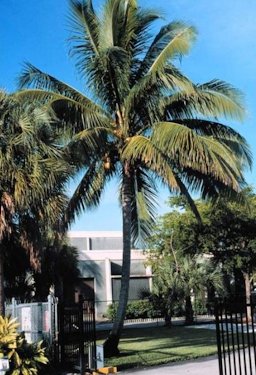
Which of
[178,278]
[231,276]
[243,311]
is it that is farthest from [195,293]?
[243,311]

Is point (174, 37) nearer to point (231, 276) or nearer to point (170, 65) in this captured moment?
point (170, 65)

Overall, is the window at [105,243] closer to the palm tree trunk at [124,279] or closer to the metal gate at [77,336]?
the palm tree trunk at [124,279]

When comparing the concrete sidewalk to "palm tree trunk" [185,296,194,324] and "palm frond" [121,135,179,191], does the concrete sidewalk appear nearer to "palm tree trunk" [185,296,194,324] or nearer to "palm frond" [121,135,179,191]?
"palm frond" [121,135,179,191]

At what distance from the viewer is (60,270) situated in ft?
102

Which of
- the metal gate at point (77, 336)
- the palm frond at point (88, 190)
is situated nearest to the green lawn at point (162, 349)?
the metal gate at point (77, 336)

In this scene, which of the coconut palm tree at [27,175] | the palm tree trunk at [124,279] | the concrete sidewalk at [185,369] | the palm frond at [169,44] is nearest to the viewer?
the concrete sidewalk at [185,369]

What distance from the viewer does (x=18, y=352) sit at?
1216cm

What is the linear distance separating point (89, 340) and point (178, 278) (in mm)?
15833

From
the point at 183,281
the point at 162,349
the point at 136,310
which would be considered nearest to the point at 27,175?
the point at 162,349

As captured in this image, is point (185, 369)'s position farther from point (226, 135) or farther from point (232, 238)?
point (232, 238)

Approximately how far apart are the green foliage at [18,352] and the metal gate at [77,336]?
3.13 feet

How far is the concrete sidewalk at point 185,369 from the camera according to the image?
12.4 metres

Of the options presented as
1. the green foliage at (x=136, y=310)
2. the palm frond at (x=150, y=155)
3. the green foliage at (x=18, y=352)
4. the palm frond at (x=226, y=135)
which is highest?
the palm frond at (x=226, y=135)

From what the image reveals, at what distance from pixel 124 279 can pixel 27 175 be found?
4.37 metres
